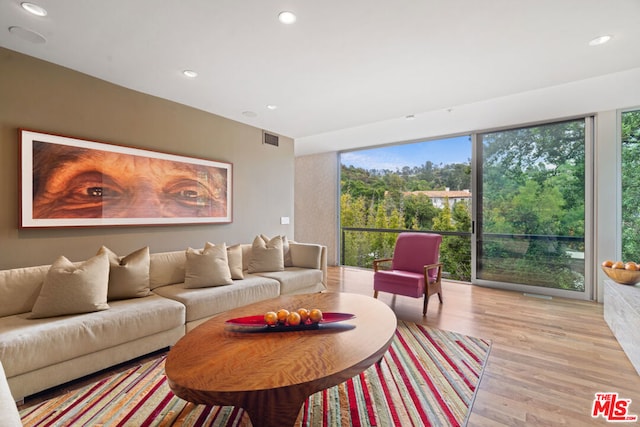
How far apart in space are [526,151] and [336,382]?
488 cm

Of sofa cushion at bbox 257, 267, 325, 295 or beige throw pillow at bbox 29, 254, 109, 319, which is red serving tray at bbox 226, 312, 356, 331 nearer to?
beige throw pillow at bbox 29, 254, 109, 319

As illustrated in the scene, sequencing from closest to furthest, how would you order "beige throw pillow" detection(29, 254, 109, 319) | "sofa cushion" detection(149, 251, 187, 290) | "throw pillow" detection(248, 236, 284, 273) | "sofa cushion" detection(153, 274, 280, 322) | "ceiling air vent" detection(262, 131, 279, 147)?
"beige throw pillow" detection(29, 254, 109, 319), "sofa cushion" detection(153, 274, 280, 322), "sofa cushion" detection(149, 251, 187, 290), "throw pillow" detection(248, 236, 284, 273), "ceiling air vent" detection(262, 131, 279, 147)

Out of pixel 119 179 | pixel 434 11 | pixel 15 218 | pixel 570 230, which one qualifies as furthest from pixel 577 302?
pixel 15 218

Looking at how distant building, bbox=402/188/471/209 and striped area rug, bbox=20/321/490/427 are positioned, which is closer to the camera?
striped area rug, bbox=20/321/490/427

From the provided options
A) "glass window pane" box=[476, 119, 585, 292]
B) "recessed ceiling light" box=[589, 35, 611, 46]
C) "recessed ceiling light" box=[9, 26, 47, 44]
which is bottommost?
"glass window pane" box=[476, 119, 585, 292]

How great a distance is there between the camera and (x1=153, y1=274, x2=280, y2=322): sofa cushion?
8.97 feet

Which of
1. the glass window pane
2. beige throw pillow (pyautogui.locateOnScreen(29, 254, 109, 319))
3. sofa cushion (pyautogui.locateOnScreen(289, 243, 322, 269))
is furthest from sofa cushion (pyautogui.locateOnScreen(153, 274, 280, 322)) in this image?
the glass window pane

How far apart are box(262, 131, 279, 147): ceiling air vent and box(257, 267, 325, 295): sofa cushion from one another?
6.96 feet

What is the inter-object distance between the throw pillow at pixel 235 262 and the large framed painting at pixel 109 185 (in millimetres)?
780

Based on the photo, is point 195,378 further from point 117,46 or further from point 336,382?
point 117,46

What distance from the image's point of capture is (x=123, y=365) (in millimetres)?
2381

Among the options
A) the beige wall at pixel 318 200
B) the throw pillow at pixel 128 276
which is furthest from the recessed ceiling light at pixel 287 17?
the beige wall at pixel 318 200

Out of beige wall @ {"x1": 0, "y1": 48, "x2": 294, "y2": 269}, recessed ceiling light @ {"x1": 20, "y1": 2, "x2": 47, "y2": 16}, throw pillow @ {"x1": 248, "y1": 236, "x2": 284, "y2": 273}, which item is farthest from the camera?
throw pillow @ {"x1": 248, "y1": 236, "x2": 284, "y2": 273}

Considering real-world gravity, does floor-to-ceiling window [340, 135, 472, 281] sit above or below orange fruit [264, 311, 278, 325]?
above
